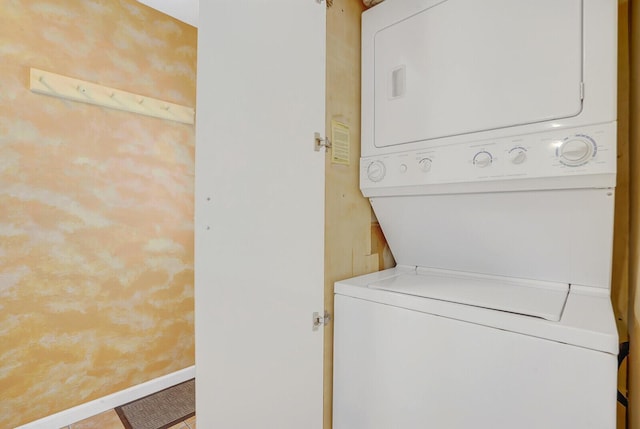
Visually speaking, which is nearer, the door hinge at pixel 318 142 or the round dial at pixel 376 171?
the door hinge at pixel 318 142

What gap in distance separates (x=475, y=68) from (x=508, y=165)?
1.42 feet

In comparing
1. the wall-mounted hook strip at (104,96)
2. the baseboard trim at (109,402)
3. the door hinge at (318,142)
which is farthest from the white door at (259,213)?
the wall-mounted hook strip at (104,96)

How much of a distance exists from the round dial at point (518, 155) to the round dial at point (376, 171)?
0.55m

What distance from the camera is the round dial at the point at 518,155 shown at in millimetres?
1164

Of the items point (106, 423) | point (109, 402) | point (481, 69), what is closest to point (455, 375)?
point (481, 69)

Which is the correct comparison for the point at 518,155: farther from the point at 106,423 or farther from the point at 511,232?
the point at 106,423

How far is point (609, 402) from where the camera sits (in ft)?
2.69

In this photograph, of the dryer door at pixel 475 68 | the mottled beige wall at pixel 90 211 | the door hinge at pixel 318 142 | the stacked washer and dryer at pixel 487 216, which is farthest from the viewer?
the mottled beige wall at pixel 90 211

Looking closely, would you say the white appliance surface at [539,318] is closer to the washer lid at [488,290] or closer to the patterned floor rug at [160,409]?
the washer lid at [488,290]

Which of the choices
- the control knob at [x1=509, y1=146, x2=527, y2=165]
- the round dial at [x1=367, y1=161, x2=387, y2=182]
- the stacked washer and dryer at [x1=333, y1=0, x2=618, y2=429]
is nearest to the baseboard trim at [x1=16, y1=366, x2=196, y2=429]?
the stacked washer and dryer at [x1=333, y1=0, x2=618, y2=429]

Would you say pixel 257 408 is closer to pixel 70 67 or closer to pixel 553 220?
pixel 553 220

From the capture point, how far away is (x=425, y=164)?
55.1 inches

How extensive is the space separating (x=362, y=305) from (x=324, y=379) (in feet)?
1.47

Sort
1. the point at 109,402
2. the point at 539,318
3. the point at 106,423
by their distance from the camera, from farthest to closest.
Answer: the point at 109,402 → the point at 106,423 → the point at 539,318
